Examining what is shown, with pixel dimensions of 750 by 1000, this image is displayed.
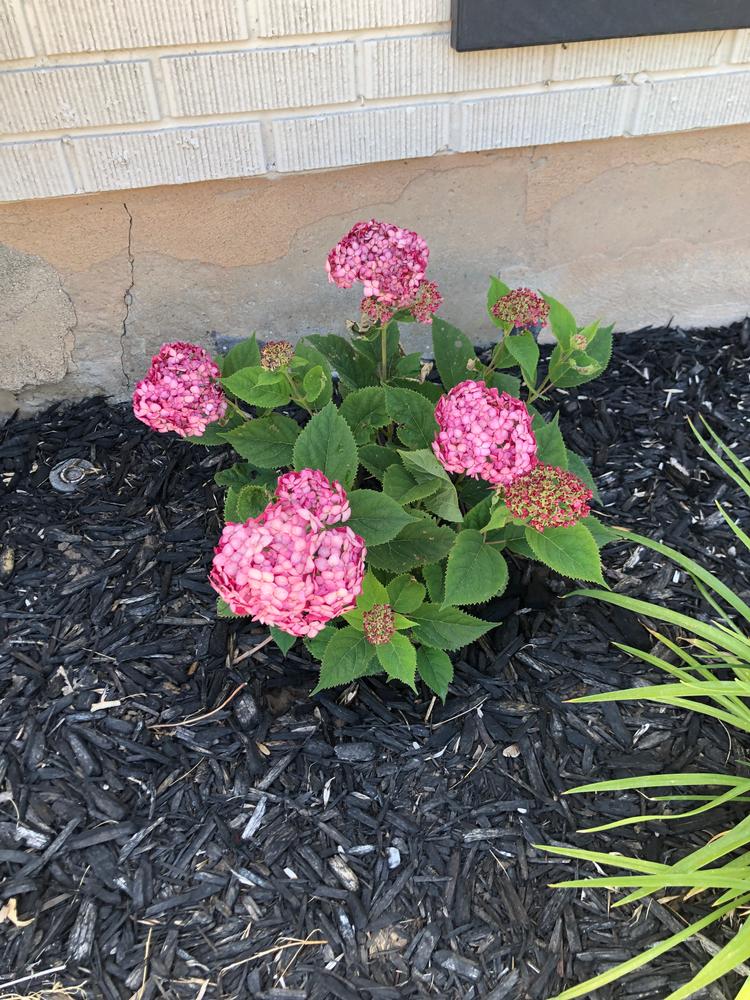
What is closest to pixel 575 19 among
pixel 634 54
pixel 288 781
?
pixel 634 54

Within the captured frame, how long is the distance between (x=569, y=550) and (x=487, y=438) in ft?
1.00

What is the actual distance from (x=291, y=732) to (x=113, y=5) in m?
1.86

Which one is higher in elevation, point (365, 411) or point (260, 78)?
point (260, 78)

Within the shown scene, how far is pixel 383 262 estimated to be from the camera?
67.6 inches

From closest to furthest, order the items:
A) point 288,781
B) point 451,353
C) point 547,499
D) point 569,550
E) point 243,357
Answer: point 547,499
point 569,550
point 288,781
point 243,357
point 451,353

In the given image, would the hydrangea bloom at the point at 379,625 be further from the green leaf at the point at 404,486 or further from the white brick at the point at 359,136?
the white brick at the point at 359,136

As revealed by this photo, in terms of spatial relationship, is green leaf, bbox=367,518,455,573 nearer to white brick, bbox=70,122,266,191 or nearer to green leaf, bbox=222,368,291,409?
green leaf, bbox=222,368,291,409

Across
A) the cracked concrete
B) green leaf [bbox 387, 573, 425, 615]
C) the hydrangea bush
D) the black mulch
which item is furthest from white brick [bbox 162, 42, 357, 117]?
green leaf [bbox 387, 573, 425, 615]

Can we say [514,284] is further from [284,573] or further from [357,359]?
[284,573]

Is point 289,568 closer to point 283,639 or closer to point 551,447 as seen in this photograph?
point 283,639

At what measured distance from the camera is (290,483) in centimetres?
134

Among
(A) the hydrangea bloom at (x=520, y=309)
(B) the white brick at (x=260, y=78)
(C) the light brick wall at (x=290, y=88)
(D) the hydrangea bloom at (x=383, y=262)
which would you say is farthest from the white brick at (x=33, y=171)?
(A) the hydrangea bloom at (x=520, y=309)

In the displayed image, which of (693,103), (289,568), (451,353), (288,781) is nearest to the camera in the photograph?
(289,568)

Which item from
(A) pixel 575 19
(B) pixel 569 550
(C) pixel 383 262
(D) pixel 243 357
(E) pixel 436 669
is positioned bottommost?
(E) pixel 436 669
